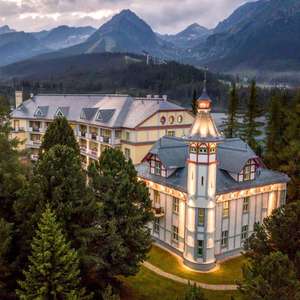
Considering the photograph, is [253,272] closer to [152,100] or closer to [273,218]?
[273,218]

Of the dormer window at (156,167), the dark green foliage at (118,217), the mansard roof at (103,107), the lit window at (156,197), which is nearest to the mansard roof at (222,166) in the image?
the dormer window at (156,167)

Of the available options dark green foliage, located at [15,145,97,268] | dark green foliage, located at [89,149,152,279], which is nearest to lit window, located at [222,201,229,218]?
dark green foliage, located at [89,149,152,279]

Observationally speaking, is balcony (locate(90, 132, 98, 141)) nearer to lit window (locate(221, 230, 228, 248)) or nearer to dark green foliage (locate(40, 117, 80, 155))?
dark green foliage (locate(40, 117, 80, 155))

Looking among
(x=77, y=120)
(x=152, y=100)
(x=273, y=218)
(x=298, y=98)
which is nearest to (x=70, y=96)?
(x=77, y=120)

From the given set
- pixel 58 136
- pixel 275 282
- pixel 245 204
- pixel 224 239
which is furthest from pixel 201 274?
pixel 58 136

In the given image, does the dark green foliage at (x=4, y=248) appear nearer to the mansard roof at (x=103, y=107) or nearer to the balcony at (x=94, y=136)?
the mansard roof at (x=103, y=107)

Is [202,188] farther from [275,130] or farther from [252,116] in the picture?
[252,116]
